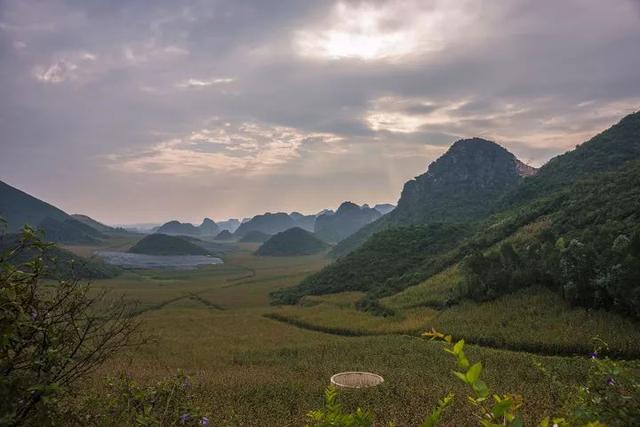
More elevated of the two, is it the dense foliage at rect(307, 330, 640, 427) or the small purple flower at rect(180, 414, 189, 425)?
the dense foliage at rect(307, 330, 640, 427)

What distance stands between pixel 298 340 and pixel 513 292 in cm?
1372

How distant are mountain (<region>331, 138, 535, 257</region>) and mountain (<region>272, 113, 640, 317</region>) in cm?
705

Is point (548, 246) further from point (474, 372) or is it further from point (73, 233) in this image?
point (73, 233)

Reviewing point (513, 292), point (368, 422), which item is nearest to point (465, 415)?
point (368, 422)

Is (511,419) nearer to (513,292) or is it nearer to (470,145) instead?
Result: (513,292)

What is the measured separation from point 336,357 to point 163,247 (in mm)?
132611

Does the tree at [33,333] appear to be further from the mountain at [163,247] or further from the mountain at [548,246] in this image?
the mountain at [163,247]

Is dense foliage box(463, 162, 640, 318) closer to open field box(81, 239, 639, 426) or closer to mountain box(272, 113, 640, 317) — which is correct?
mountain box(272, 113, 640, 317)

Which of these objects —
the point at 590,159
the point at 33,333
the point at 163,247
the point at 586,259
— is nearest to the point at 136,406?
the point at 33,333

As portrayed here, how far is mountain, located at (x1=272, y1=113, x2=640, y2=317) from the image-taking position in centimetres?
2119

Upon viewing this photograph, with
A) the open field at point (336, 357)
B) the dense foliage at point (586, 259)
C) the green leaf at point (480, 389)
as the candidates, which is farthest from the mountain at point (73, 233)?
the green leaf at point (480, 389)

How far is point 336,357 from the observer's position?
61.4ft

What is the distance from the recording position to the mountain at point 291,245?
15150 centimetres

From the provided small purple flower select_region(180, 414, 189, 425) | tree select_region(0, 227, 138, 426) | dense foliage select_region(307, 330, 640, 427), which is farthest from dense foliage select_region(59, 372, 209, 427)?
dense foliage select_region(307, 330, 640, 427)
